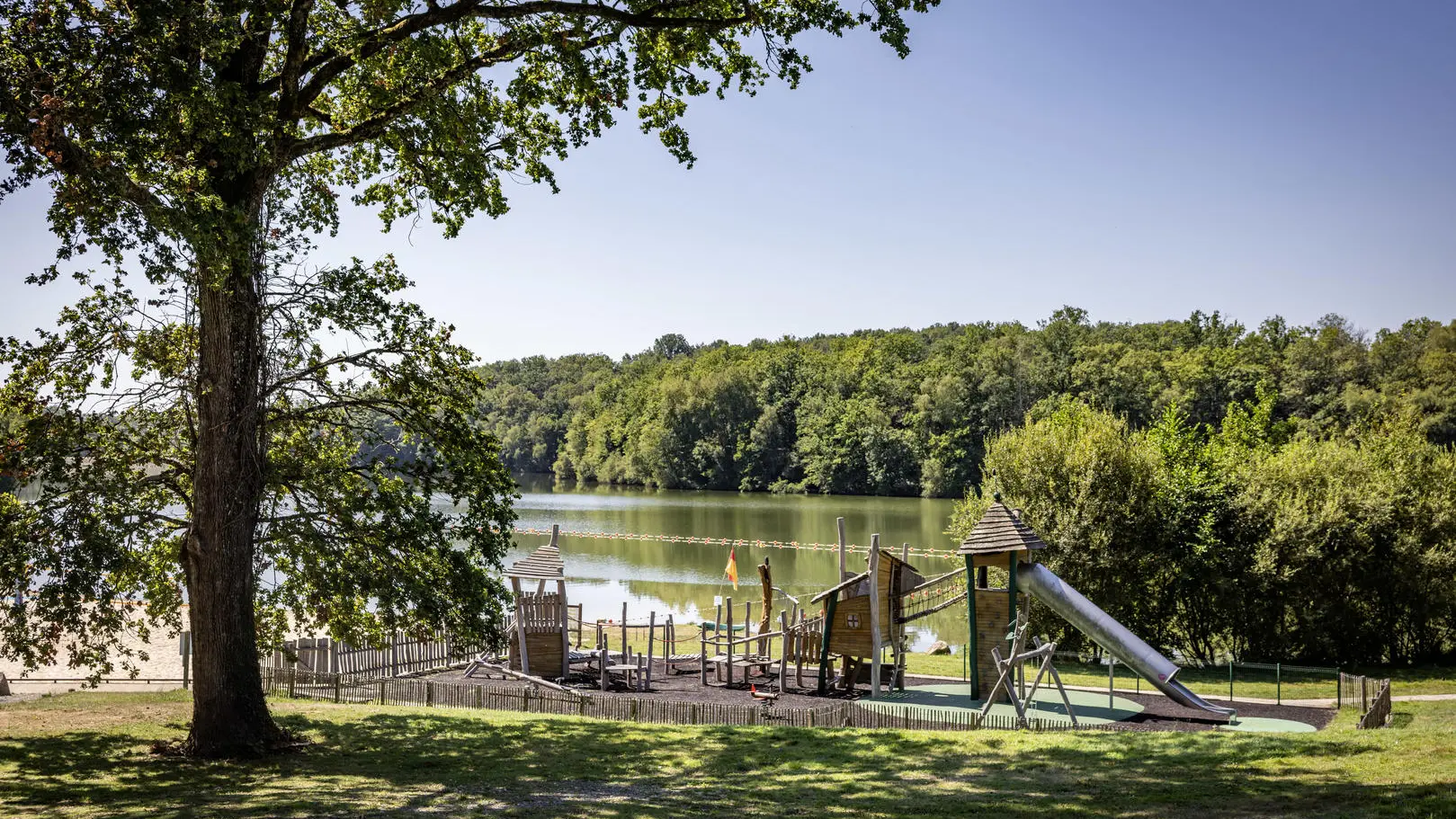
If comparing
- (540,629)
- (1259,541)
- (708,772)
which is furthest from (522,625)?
(1259,541)

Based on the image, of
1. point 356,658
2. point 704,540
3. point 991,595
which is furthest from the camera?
point 704,540

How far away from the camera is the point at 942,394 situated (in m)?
93.1

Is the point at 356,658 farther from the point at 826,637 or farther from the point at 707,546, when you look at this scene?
the point at 707,546

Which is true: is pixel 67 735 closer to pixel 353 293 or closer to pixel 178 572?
pixel 178 572

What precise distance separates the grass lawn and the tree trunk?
2.42 ft

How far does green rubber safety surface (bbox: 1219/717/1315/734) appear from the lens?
1675 cm

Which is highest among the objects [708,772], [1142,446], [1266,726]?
[1142,446]

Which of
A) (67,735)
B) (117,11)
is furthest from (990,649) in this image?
(117,11)

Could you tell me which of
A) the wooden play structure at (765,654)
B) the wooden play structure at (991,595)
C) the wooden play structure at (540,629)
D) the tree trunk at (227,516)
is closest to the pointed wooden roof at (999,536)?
the wooden play structure at (991,595)

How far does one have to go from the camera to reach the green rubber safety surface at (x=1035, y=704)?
18.0 meters

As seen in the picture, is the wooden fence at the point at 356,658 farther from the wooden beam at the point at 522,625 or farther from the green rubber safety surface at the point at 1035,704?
the green rubber safety surface at the point at 1035,704

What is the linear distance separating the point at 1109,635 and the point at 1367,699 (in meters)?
3.82

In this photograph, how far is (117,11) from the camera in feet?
42.4

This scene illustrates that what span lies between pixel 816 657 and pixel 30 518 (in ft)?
46.4
